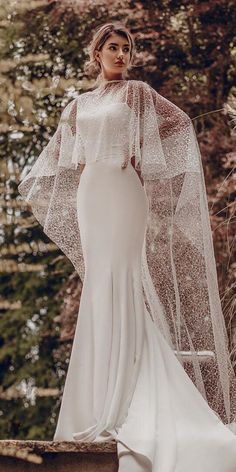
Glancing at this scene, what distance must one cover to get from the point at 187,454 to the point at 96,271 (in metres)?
0.91

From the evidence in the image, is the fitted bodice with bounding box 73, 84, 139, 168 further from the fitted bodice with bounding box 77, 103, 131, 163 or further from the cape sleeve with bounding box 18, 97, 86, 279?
the cape sleeve with bounding box 18, 97, 86, 279

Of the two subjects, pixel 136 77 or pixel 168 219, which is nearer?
pixel 168 219

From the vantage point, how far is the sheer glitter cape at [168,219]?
4.99 metres

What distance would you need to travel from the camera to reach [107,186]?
16.0 ft

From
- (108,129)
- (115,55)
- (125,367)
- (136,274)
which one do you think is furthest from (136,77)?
(125,367)

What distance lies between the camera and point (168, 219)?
17.2 feet

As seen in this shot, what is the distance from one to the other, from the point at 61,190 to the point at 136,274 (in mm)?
598

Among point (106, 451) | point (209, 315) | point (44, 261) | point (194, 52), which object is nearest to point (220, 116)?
point (194, 52)

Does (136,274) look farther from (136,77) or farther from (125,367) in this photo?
(136,77)

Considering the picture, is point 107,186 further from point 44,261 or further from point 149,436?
point 44,261

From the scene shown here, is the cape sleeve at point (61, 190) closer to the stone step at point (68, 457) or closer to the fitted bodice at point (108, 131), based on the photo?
the fitted bodice at point (108, 131)

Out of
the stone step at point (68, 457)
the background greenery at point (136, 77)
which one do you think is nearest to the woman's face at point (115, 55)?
the stone step at point (68, 457)

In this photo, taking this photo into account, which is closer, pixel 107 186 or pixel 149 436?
pixel 149 436

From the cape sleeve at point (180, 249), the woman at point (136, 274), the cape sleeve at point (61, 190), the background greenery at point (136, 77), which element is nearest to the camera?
the woman at point (136, 274)
